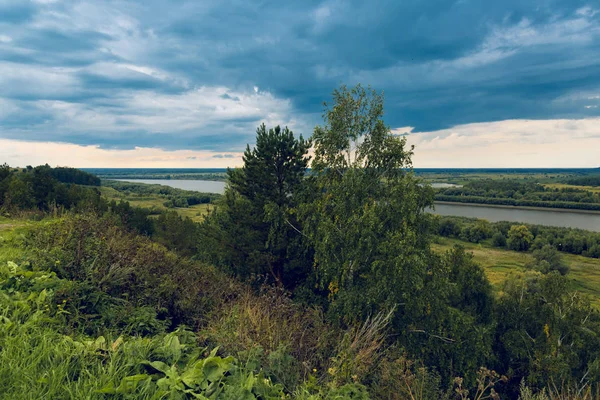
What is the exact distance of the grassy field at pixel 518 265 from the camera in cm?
5234

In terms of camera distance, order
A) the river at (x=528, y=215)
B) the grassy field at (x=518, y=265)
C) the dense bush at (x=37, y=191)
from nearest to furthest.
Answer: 1. the dense bush at (x=37, y=191)
2. the grassy field at (x=518, y=265)
3. the river at (x=528, y=215)

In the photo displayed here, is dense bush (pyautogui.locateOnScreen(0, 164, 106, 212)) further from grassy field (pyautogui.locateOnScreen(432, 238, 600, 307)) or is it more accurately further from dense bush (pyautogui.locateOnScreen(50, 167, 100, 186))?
dense bush (pyautogui.locateOnScreen(50, 167, 100, 186))

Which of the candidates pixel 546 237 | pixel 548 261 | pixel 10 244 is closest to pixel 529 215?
pixel 546 237

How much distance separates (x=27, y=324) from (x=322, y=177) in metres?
13.4

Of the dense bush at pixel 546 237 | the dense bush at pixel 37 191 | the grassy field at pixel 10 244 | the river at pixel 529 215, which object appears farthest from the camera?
the river at pixel 529 215

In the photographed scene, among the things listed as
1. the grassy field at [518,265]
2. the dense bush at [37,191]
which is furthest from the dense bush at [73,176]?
the grassy field at [518,265]

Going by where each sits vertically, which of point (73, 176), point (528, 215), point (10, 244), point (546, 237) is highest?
point (73, 176)

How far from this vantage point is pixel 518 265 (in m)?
63.5

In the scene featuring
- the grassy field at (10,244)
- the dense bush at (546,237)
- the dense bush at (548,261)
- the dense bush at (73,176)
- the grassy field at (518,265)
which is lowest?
the grassy field at (518,265)

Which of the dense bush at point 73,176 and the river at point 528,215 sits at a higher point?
the dense bush at point 73,176

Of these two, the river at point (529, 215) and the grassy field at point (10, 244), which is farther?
the river at point (529, 215)

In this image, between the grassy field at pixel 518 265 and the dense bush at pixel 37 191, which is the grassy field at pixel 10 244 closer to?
the dense bush at pixel 37 191

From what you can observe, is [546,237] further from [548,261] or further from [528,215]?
[528,215]

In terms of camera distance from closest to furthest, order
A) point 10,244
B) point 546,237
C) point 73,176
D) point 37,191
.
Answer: point 10,244 < point 37,191 < point 546,237 < point 73,176
